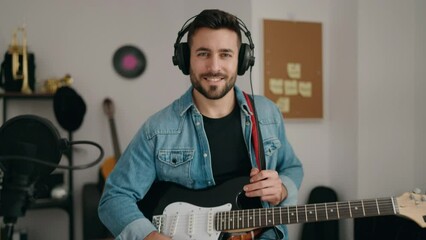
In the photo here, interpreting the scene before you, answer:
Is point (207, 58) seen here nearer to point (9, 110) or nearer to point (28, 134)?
point (28, 134)

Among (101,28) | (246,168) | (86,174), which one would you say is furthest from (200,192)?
(101,28)

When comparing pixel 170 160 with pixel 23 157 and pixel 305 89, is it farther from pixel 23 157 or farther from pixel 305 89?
pixel 305 89

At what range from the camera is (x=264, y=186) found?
1176 mm

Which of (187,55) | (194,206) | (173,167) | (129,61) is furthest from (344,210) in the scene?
(129,61)

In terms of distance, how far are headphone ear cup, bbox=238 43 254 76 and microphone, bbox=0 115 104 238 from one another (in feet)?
2.71

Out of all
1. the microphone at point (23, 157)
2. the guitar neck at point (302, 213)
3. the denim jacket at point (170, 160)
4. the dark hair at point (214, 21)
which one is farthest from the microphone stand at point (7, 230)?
the dark hair at point (214, 21)

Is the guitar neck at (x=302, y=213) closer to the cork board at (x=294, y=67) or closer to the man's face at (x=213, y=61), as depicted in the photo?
the man's face at (x=213, y=61)

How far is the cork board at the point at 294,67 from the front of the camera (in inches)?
95.7

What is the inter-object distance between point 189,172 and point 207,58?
0.41m

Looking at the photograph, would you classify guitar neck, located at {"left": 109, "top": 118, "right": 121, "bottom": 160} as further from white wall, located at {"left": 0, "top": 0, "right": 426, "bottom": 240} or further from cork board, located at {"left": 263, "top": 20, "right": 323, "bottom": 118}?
cork board, located at {"left": 263, "top": 20, "right": 323, "bottom": 118}

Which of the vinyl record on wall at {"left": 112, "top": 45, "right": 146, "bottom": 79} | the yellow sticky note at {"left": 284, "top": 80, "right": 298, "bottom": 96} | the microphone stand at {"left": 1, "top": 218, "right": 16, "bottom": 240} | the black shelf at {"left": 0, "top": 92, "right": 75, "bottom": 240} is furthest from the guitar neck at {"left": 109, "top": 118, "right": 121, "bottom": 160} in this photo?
the microphone stand at {"left": 1, "top": 218, "right": 16, "bottom": 240}

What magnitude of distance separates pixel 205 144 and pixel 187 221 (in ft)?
0.94

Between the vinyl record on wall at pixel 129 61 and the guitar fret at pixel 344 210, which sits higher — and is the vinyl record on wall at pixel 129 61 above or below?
above

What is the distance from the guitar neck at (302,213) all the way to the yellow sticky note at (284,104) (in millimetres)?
1355
